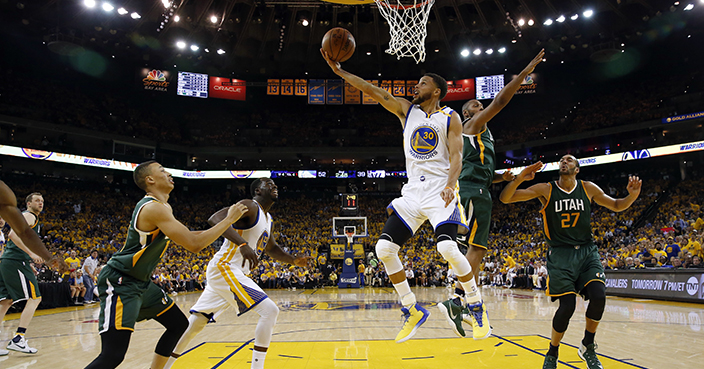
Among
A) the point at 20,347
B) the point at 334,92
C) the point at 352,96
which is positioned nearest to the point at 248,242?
the point at 20,347

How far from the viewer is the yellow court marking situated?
191 inches

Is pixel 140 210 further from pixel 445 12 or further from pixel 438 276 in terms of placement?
pixel 445 12

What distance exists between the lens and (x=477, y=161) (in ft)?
15.3

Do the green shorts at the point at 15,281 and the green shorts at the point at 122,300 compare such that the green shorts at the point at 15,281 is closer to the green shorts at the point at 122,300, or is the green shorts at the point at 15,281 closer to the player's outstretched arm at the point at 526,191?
the green shorts at the point at 122,300

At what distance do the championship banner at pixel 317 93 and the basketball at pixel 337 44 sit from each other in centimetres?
2740

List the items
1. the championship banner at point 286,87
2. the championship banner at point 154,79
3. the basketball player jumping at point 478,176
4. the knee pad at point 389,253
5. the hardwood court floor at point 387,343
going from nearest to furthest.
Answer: the knee pad at point 389,253 < the basketball player jumping at point 478,176 < the hardwood court floor at point 387,343 < the championship banner at point 154,79 < the championship banner at point 286,87

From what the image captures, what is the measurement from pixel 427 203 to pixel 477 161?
99 cm

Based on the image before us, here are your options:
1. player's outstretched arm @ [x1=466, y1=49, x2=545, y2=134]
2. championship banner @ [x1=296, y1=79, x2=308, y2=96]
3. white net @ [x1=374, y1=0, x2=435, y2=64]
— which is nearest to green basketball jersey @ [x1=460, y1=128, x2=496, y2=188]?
player's outstretched arm @ [x1=466, y1=49, x2=545, y2=134]

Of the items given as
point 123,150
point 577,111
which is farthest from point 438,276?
point 123,150

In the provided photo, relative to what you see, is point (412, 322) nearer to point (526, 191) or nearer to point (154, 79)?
point (526, 191)


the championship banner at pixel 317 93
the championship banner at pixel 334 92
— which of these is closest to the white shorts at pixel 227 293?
the championship banner at pixel 334 92

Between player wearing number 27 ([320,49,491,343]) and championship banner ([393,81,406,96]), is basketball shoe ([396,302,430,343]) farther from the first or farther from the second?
championship banner ([393,81,406,96])

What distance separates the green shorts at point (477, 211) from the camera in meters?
4.53

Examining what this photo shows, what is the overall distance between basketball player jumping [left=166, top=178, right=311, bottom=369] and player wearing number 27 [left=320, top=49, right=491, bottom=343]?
4.16 feet
